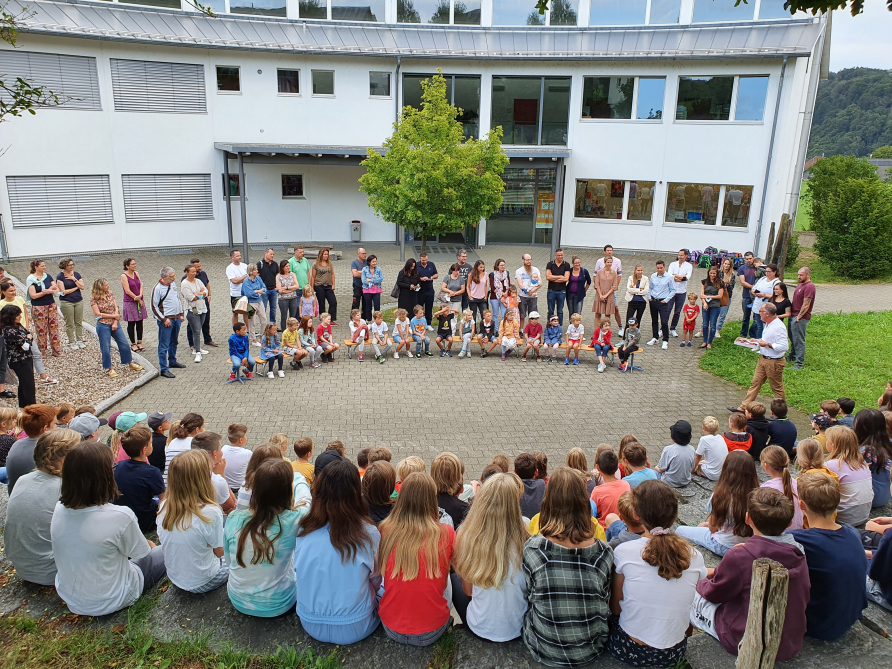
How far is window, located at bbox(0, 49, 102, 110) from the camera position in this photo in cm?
1858

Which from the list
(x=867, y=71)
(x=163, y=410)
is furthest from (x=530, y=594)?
(x=867, y=71)

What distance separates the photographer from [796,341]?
467 inches

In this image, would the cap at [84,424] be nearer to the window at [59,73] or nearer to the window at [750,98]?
the window at [59,73]

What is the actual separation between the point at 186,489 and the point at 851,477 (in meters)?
5.46

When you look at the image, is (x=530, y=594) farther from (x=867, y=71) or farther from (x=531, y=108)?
(x=867, y=71)

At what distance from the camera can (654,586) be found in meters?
3.65

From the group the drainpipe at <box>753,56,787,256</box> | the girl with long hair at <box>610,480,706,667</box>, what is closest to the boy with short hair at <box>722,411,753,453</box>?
the girl with long hair at <box>610,480,706,667</box>

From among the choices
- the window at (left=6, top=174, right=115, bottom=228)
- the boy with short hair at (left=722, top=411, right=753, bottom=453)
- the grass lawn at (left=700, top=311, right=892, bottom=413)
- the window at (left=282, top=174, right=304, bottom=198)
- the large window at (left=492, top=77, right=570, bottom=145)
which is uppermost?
the large window at (left=492, top=77, right=570, bottom=145)

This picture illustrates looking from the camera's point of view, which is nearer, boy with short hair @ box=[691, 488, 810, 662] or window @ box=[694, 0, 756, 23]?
boy with short hair @ box=[691, 488, 810, 662]

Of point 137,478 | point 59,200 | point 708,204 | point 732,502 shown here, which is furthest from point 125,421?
point 708,204

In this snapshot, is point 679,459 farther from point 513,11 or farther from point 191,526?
point 513,11

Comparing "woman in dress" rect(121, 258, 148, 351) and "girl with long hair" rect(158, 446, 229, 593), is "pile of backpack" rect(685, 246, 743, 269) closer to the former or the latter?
"woman in dress" rect(121, 258, 148, 351)

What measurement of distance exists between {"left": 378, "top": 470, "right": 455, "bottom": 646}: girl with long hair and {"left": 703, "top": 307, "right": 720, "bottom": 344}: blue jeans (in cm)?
1081

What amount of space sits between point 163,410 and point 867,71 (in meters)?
129
